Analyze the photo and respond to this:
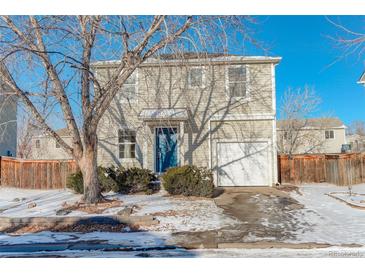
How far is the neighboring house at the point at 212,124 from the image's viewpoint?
13.5 metres

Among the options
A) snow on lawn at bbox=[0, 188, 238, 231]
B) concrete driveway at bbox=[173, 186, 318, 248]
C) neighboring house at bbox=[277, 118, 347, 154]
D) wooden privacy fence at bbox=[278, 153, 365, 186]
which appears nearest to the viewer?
concrete driveway at bbox=[173, 186, 318, 248]

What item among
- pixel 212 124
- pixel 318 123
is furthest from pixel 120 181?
pixel 318 123

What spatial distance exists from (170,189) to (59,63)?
5.76 meters

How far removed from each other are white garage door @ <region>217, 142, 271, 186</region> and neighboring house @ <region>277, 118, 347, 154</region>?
34.0 ft

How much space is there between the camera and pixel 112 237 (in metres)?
6.46

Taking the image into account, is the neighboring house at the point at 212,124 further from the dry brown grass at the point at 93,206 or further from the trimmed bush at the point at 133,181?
the dry brown grass at the point at 93,206

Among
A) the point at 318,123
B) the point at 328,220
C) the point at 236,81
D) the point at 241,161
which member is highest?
the point at 236,81

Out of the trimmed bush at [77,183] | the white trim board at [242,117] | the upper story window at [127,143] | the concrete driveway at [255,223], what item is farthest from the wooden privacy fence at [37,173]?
the concrete driveway at [255,223]

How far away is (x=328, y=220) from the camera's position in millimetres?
7820

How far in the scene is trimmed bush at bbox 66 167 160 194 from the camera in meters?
11.3

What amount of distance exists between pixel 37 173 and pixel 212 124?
27.4 ft

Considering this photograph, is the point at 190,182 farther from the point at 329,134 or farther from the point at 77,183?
the point at 329,134

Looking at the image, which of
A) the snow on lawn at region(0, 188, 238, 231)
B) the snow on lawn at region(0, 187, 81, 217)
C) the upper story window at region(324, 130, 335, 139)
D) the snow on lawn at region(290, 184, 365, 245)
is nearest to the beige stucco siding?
the snow on lawn at region(0, 187, 81, 217)

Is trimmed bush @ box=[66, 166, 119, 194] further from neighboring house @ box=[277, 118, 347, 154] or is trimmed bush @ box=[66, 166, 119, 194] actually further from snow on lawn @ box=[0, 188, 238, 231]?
neighboring house @ box=[277, 118, 347, 154]
